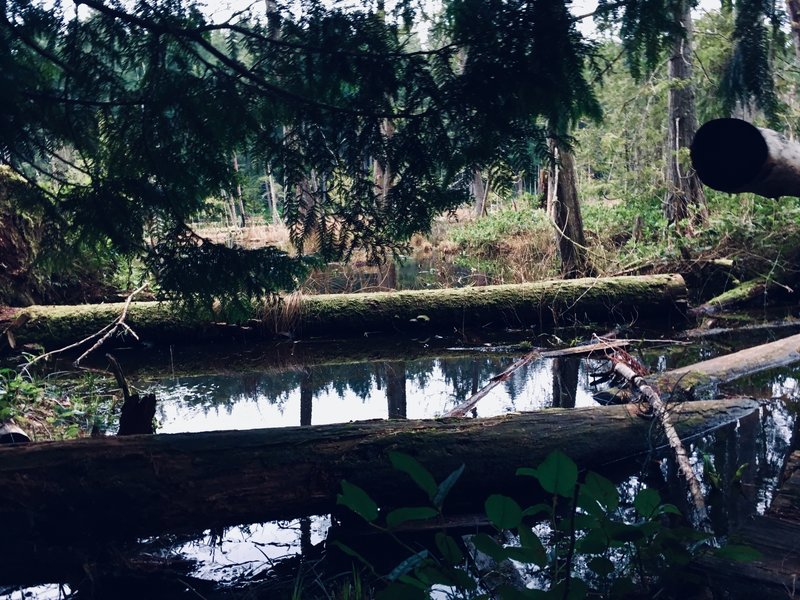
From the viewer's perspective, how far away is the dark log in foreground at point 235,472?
3.04m

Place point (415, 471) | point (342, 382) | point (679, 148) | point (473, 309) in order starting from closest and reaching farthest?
point (415, 471), point (342, 382), point (473, 309), point (679, 148)

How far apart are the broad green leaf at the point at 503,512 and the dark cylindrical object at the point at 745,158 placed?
5.33 feet

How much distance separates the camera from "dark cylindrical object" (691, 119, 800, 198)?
7.78 feet

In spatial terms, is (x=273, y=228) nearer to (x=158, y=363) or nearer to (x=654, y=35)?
(x=158, y=363)

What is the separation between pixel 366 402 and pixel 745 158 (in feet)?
13.3

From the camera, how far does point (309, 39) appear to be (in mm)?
3145

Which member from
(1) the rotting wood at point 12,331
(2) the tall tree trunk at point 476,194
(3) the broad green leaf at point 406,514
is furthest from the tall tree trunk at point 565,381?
(1) the rotting wood at point 12,331

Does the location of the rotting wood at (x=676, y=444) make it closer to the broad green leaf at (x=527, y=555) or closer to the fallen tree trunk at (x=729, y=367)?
the fallen tree trunk at (x=729, y=367)

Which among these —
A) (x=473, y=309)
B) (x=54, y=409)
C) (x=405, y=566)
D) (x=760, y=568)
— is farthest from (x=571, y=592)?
(x=473, y=309)

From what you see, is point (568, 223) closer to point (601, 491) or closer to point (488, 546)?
point (601, 491)

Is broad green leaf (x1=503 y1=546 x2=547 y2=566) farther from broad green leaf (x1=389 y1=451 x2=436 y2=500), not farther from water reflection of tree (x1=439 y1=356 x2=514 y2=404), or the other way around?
water reflection of tree (x1=439 y1=356 x2=514 y2=404)

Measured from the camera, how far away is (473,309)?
29.8 ft

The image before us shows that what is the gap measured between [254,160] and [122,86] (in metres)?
0.72

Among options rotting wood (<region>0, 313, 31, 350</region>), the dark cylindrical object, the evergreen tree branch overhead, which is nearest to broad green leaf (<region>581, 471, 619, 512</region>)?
the dark cylindrical object
